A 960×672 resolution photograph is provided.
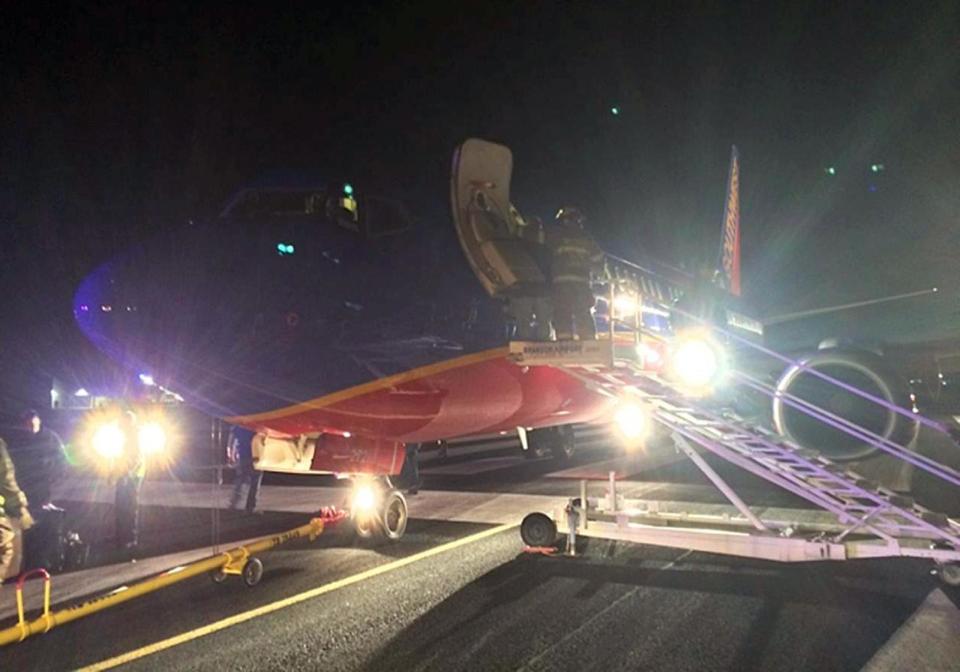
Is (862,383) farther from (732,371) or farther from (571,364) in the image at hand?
(571,364)

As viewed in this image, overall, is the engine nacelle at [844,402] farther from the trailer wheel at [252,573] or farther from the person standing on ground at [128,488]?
the person standing on ground at [128,488]

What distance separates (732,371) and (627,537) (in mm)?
1743

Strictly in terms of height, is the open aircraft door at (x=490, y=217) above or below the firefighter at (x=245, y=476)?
above

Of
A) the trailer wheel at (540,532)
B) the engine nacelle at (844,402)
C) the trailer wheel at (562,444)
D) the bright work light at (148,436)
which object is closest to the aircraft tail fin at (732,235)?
the trailer wheel at (562,444)

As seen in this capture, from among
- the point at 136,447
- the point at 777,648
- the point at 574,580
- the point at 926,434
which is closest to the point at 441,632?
the point at 574,580

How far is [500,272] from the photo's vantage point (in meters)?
5.27

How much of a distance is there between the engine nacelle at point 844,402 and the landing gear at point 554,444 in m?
8.14

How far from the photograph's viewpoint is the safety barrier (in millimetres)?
4215

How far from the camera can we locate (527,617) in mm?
4320

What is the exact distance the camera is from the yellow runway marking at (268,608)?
12.7 feet

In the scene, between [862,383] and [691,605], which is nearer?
[691,605]

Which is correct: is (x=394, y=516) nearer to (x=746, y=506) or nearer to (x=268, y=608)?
(x=268, y=608)

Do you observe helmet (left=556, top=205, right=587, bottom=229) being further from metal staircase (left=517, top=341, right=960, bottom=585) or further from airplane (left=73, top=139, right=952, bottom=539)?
metal staircase (left=517, top=341, right=960, bottom=585)

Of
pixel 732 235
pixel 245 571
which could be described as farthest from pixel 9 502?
pixel 732 235
